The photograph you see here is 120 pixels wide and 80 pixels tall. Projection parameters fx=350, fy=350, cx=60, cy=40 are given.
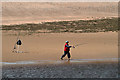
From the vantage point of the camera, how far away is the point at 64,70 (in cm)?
1338

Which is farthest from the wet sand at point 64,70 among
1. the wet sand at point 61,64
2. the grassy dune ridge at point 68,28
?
the grassy dune ridge at point 68,28

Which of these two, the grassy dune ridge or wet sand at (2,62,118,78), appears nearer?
wet sand at (2,62,118,78)

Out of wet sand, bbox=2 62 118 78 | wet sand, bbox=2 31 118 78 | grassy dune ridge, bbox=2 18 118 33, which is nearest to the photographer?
wet sand, bbox=2 62 118 78

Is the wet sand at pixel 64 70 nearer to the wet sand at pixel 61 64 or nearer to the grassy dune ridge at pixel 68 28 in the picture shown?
the wet sand at pixel 61 64

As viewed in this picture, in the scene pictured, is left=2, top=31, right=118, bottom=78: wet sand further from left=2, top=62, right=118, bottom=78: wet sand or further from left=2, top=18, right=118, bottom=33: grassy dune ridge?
left=2, top=18, right=118, bottom=33: grassy dune ridge

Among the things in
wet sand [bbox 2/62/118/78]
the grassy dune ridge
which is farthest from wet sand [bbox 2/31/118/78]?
the grassy dune ridge

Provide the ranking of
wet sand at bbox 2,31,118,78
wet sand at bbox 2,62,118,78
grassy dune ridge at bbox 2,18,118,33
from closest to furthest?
wet sand at bbox 2,62,118,78
wet sand at bbox 2,31,118,78
grassy dune ridge at bbox 2,18,118,33

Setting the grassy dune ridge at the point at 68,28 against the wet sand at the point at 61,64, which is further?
the grassy dune ridge at the point at 68,28

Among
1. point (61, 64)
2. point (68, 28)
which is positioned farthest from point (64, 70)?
point (68, 28)

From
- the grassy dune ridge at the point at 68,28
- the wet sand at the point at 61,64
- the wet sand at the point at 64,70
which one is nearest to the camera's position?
the wet sand at the point at 64,70

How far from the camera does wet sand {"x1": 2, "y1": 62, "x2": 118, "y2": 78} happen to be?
12.3m

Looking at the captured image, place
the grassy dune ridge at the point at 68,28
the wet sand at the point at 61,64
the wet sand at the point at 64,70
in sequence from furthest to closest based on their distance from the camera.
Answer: the grassy dune ridge at the point at 68,28 < the wet sand at the point at 61,64 < the wet sand at the point at 64,70

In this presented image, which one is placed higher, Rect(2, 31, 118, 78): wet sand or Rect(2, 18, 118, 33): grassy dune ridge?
Rect(2, 18, 118, 33): grassy dune ridge

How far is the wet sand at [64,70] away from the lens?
12.3 meters
